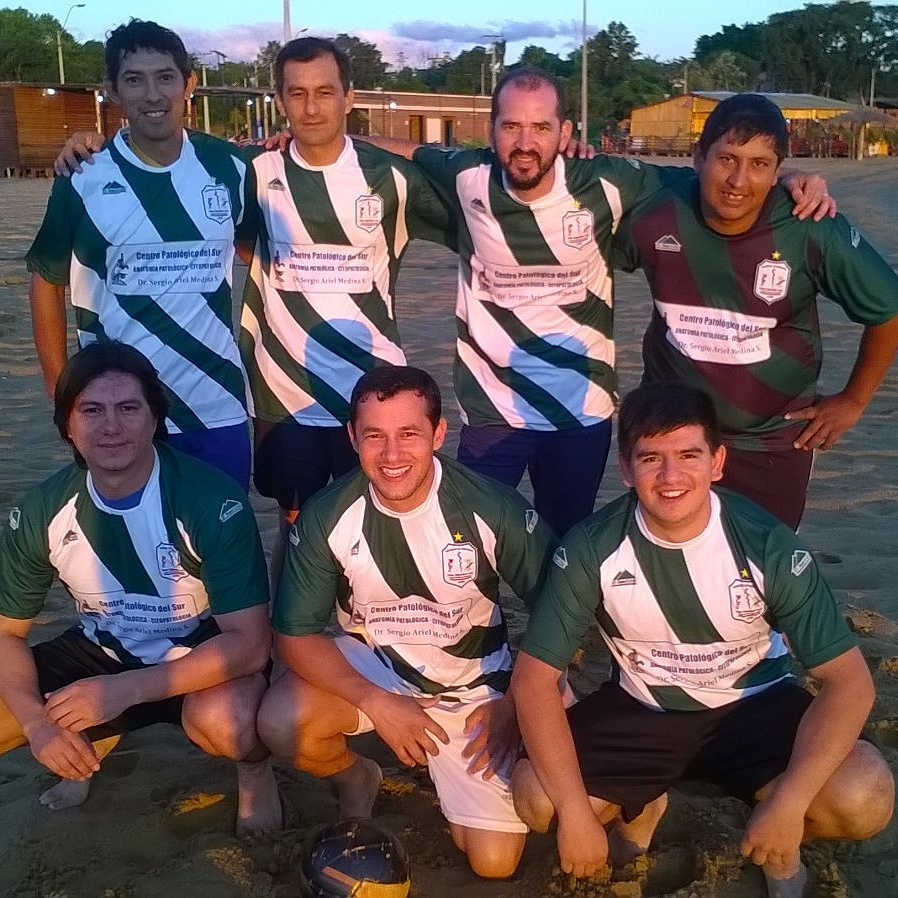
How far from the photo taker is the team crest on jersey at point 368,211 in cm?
412

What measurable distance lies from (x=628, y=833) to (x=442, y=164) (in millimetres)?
2703

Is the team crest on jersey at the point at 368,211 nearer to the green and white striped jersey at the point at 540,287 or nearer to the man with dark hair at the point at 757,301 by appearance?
the green and white striped jersey at the point at 540,287

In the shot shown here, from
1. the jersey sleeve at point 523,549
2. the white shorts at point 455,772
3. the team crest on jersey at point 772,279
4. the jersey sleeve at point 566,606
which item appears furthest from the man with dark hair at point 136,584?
the team crest on jersey at point 772,279

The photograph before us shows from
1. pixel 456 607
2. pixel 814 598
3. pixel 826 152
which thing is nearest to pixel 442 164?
pixel 456 607

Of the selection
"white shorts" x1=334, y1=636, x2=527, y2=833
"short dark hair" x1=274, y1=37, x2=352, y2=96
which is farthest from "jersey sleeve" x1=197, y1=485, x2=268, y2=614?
"short dark hair" x1=274, y1=37, x2=352, y2=96

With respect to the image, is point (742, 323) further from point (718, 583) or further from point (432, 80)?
point (432, 80)

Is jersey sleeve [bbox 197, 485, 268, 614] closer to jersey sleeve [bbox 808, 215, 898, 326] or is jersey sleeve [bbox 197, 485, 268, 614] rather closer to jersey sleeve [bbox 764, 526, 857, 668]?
jersey sleeve [bbox 764, 526, 857, 668]

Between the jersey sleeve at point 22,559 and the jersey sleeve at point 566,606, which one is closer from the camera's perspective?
the jersey sleeve at point 566,606

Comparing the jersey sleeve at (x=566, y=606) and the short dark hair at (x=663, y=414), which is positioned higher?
the short dark hair at (x=663, y=414)

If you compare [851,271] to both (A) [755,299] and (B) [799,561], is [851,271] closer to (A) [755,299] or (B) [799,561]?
(A) [755,299]

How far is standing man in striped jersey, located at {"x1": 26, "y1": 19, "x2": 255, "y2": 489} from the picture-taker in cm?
383

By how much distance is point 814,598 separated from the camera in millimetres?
2869

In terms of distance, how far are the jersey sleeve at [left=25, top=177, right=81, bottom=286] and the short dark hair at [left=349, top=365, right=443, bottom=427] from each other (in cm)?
151

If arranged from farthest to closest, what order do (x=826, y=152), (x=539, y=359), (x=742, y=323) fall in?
(x=826, y=152), (x=539, y=359), (x=742, y=323)
